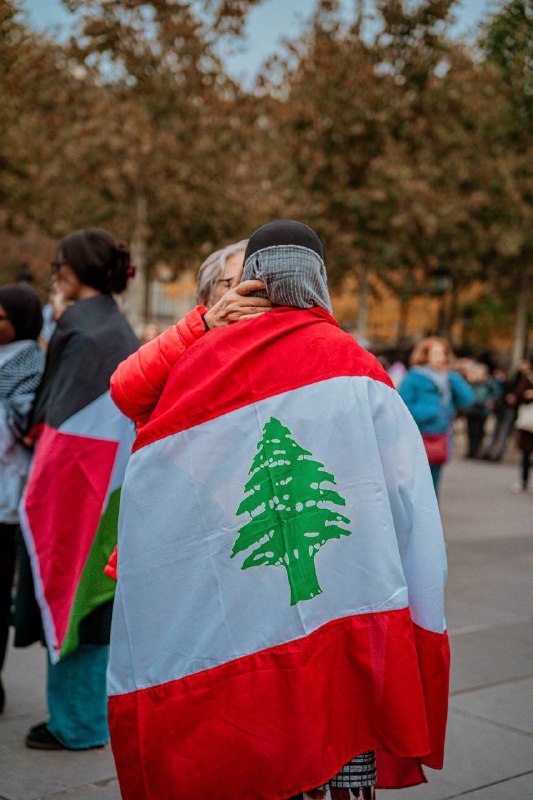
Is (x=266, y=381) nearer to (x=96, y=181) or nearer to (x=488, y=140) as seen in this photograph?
(x=96, y=181)

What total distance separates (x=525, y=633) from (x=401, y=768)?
3.80 meters

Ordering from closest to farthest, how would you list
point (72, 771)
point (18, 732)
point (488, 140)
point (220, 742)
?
point (220, 742)
point (72, 771)
point (18, 732)
point (488, 140)

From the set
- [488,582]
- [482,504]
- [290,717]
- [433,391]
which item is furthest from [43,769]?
[482,504]

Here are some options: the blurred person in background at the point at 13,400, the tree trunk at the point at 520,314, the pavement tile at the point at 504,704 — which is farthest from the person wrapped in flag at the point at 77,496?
the tree trunk at the point at 520,314

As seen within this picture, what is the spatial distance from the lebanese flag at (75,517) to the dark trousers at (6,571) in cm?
48

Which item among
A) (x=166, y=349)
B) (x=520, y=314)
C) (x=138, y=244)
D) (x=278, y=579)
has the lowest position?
(x=520, y=314)

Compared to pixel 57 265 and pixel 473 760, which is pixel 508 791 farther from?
pixel 57 265

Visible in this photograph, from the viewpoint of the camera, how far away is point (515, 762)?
4.30 m

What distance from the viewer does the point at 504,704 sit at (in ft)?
16.6

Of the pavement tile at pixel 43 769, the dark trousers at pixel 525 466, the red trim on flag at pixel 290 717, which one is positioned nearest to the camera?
the red trim on flag at pixel 290 717

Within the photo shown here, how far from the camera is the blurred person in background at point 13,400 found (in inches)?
177

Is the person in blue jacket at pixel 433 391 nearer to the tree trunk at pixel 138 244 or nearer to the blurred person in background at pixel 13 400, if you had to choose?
the blurred person in background at pixel 13 400

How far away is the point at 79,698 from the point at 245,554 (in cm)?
181

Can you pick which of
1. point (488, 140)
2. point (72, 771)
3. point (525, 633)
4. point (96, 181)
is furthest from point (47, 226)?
point (72, 771)
